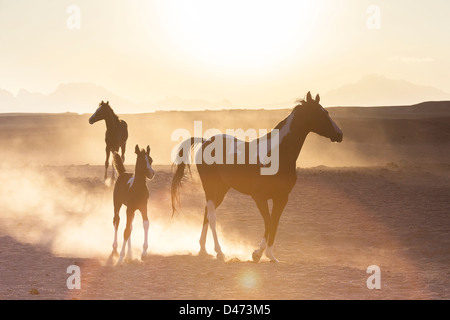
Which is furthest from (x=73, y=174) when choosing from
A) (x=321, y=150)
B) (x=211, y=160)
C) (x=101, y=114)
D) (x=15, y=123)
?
(x=15, y=123)

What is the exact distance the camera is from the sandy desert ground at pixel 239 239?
10.4 meters

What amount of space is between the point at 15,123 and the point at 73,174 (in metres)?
80.7

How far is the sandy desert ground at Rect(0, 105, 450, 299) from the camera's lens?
1043 cm

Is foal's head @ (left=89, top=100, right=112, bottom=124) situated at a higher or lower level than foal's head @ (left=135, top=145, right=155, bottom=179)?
higher

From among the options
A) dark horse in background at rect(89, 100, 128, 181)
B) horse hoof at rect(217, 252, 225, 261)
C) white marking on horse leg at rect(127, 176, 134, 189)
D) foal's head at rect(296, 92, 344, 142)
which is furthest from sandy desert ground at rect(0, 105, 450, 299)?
foal's head at rect(296, 92, 344, 142)

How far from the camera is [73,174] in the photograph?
26828 millimetres

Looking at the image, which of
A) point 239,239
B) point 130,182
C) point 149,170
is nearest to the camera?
point 149,170

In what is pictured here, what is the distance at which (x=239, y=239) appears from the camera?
Answer: 16.5 meters

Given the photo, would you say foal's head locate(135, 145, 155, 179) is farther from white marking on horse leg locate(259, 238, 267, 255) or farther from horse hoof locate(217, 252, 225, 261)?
white marking on horse leg locate(259, 238, 267, 255)

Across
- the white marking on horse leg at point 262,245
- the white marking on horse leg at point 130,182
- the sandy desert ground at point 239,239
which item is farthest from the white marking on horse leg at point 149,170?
the white marking on horse leg at point 262,245

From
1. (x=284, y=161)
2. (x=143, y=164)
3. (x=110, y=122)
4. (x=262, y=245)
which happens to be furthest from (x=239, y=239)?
(x=110, y=122)

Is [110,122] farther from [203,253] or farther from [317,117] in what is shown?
[317,117]

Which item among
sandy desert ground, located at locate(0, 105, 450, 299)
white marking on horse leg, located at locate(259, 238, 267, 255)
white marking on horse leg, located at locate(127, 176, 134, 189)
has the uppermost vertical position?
white marking on horse leg, located at locate(127, 176, 134, 189)

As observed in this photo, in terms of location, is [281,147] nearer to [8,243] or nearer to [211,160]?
[211,160]
